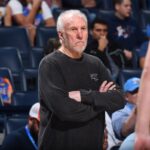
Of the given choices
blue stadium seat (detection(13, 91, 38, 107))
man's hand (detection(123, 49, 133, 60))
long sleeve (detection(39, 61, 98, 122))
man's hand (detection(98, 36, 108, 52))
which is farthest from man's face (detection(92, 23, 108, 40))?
long sleeve (detection(39, 61, 98, 122))

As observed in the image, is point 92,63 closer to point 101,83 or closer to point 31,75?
point 101,83

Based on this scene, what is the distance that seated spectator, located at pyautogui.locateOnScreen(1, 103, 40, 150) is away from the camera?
552 cm

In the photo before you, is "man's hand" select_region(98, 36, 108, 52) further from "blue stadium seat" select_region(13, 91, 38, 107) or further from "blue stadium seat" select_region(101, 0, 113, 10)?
"blue stadium seat" select_region(101, 0, 113, 10)

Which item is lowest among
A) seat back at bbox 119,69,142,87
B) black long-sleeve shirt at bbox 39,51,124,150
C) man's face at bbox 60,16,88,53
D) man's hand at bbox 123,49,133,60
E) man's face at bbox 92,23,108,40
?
man's hand at bbox 123,49,133,60

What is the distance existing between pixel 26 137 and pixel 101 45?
2563 millimetres

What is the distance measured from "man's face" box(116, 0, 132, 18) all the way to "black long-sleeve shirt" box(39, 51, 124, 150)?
4828 millimetres

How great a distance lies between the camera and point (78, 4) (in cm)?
1009

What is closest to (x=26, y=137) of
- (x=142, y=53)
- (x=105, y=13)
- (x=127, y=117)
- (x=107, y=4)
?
(x=127, y=117)

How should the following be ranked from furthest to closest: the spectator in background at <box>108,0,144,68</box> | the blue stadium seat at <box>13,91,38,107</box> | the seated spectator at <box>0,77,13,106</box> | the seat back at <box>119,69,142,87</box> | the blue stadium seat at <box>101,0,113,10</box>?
the blue stadium seat at <box>101,0,113,10</box>, the spectator in background at <box>108,0,144,68</box>, the seat back at <box>119,69,142,87</box>, the seated spectator at <box>0,77,13,106</box>, the blue stadium seat at <box>13,91,38,107</box>

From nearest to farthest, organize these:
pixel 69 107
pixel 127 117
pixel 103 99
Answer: pixel 69 107 < pixel 103 99 < pixel 127 117

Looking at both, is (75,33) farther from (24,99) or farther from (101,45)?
(101,45)

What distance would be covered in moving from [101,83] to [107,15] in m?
4.89

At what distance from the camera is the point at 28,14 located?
29.9 ft

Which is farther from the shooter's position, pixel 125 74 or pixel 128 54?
→ pixel 128 54
